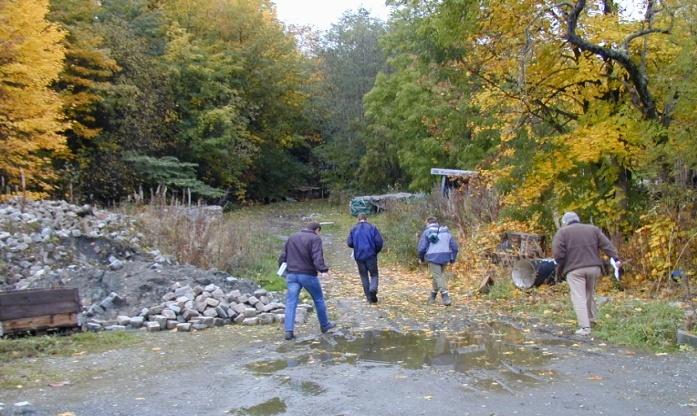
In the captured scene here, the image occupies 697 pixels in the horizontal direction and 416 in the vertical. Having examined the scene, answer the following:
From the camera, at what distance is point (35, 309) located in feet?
36.0

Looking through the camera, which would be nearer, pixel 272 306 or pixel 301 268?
pixel 301 268

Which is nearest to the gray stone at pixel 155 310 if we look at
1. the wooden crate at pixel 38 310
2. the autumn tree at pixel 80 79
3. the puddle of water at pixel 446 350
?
the wooden crate at pixel 38 310

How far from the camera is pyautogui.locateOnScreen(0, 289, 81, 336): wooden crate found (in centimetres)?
1077

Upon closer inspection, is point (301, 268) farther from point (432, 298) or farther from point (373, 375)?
point (432, 298)

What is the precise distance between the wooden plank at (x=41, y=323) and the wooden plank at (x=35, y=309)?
0.20 feet

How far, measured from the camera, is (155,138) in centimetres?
3759

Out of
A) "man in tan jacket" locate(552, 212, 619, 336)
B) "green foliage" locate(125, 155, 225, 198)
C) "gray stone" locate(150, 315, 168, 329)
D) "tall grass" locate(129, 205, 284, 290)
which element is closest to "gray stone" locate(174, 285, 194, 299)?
"gray stone" locate(150, 315, 168, 329)

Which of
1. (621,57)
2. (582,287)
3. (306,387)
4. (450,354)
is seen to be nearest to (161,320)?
(306,387)

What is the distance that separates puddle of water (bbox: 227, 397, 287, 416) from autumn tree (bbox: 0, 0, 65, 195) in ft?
63.0

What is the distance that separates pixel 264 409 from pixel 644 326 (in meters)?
5.84

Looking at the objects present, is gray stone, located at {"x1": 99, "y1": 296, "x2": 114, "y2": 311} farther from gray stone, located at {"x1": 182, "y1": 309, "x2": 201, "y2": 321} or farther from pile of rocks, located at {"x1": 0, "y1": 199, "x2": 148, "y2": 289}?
pile of rocks, located at {"x1": 0, "y1": 199, "x2": 148, "y2": 289}

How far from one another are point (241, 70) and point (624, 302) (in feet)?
120

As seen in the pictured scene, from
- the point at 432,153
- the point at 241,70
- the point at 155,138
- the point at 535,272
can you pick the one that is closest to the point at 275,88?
the point at 241,70

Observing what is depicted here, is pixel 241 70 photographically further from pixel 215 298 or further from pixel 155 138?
pixel 215 298
